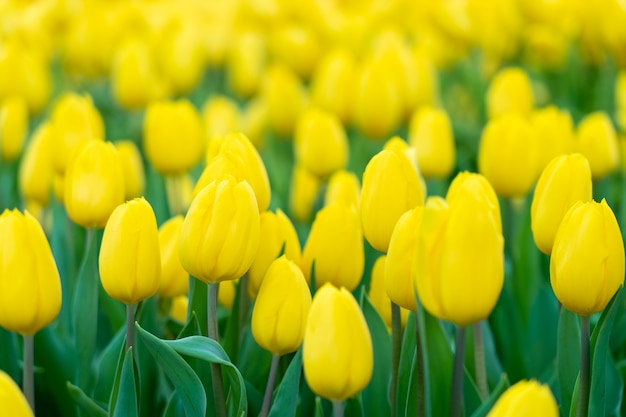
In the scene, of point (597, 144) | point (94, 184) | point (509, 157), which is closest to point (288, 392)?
point (94, 184)

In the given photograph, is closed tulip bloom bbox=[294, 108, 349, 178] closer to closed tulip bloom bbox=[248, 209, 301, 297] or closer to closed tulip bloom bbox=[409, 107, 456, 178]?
closed tulip bloom bbox=[409, 107, 456, 178]

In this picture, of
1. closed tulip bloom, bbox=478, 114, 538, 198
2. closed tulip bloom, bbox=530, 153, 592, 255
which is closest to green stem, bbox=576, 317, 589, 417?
closed tulip bloom, bbox=530, 153, 592, 255

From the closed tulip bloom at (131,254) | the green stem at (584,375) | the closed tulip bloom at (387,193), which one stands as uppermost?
the closed tulip bloom at (387,193)

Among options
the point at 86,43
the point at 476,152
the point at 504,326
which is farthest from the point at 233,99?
the point at 504,326

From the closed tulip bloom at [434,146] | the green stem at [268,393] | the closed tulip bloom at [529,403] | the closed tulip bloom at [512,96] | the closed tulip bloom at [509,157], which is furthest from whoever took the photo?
the closed tulip bloom at [512,96]

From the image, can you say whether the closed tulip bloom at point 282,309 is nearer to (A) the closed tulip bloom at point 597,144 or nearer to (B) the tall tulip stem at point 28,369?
(B) the tall tulip stem at point 28,369

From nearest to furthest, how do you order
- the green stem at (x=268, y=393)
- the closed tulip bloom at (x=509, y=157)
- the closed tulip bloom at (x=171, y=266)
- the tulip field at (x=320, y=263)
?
the tulip field at (x=320, y=263) < the green stem at (x=268, y=393) < the closed tulip bloom at (x=171, y=266) < the closed tulip bloom at (x=509, y=157)

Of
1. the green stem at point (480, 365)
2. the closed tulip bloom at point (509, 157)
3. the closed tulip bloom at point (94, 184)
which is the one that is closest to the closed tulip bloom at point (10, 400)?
the closed tulip bloom at point (94, 184)

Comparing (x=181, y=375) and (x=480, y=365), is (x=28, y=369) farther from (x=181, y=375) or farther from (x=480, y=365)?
(x=480, y=365)
